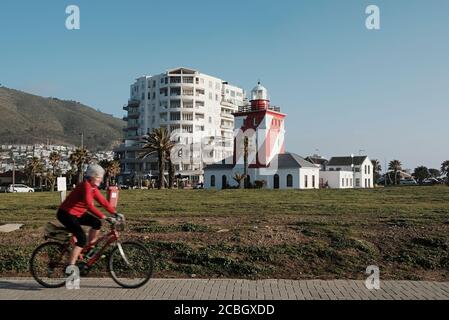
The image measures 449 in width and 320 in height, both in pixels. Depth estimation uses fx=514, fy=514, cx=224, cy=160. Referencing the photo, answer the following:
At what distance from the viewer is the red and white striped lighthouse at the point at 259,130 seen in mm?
73500

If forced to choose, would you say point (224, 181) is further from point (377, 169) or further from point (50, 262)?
point (377, 169)

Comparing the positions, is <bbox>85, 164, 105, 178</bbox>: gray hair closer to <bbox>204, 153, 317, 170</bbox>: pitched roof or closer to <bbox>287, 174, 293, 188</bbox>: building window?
<bbox>204, 153, 317, 170</bbox>: pitched roof

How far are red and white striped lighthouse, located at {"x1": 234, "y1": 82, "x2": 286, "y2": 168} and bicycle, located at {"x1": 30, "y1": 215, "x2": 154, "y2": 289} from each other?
6480 cm

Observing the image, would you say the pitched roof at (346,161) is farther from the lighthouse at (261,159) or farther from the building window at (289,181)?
the building window at (289,181)

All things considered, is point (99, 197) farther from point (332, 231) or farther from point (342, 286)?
point (332, 231)

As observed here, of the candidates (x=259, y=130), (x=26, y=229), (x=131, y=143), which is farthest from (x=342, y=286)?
(x=131, y=143)

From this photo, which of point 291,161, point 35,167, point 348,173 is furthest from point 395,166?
point 35,167

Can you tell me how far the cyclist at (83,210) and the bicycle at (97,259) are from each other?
14 cm

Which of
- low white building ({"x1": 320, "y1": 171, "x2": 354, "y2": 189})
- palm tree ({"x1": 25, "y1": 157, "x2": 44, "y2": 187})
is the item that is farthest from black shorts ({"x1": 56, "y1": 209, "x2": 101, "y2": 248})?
palm tree ({"x1": 25, "y1": 157, "x2": 44, "y2": 187})

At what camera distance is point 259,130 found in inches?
2899

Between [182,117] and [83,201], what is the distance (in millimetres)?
105906

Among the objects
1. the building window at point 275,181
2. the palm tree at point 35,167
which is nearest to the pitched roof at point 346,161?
the building window at point 275,181

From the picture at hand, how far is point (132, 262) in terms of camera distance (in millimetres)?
8258

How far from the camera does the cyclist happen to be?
26.5 ft
